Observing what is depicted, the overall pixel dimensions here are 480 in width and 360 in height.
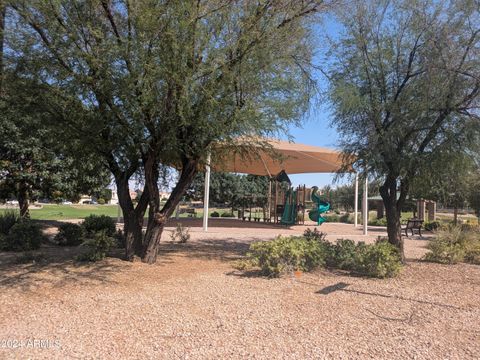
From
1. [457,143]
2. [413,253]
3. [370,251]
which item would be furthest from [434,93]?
[413,253]

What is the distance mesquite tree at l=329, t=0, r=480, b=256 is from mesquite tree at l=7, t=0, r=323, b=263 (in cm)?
228

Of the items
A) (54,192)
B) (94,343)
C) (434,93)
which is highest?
(434,93)

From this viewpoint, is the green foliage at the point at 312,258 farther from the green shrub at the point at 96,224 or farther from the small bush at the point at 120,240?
the green shrub at the point at 96,224

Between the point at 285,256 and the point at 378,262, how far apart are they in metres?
1.83

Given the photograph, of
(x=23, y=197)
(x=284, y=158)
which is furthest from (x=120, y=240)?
(x=23, y=197)

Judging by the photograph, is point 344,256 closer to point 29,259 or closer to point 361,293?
point 361,293

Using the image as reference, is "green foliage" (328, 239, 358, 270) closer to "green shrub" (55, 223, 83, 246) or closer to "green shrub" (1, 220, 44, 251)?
"green shrub" (55, 223, 83, 246)

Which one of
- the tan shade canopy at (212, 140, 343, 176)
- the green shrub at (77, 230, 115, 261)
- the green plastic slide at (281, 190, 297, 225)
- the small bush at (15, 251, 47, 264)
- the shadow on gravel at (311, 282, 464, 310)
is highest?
the tan shade canopy at (212, 140, 343, 176)

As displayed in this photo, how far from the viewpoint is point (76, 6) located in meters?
8.35

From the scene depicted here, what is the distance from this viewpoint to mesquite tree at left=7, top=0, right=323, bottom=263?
779 cm

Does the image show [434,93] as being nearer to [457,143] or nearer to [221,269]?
[457,143]

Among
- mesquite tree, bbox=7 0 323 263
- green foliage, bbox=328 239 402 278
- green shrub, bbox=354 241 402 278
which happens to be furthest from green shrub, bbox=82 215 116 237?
green shrub, bbox=354 241 402 278

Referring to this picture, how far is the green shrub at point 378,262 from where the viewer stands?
8.93 metres

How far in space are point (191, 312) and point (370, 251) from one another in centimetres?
446
